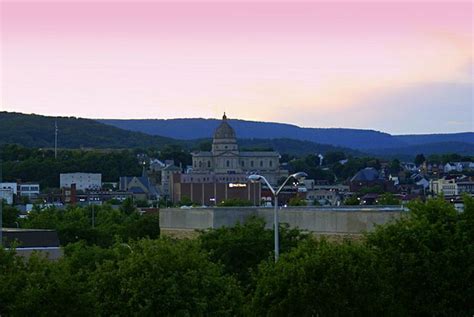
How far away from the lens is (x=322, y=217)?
62812mm

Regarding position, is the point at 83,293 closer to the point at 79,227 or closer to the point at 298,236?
the point at 298,236

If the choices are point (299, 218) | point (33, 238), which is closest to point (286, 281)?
point (299, 218)

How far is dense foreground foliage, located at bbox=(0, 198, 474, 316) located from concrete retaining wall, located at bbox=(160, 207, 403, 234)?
6.84m

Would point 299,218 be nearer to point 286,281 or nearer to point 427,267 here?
point 427,267

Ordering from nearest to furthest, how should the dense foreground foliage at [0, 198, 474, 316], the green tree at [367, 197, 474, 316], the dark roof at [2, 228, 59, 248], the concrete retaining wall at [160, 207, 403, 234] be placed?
the dense foreground foliage at [0, 198, 474, 316]
the green tree at [367, 197, 474, 316]
the concrete retaining wall at [160, 207, 403, 234]
the dark roof at [2, 228, 59, 248]

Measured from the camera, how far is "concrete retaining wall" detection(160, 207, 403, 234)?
198 feet

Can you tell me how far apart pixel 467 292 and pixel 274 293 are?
7104 mm

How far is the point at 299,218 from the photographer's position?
64.4 metres

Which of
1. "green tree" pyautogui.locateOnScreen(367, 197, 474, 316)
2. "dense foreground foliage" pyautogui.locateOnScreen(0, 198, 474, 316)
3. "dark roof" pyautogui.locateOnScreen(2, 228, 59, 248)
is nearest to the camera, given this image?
"dense foreground foliage" pyautogui.locateOnScreen(0, 198, 474, 316)

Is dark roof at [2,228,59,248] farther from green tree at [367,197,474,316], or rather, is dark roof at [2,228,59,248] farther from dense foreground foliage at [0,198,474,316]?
green tree at [367,197,474,316]

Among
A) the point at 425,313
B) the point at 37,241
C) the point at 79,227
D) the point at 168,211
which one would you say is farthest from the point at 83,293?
the point at 79,227

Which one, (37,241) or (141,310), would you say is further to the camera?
(37,241)

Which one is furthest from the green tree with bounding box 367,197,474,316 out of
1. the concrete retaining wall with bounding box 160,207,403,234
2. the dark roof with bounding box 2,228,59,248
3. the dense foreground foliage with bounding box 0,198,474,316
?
the dark roof with bounding box 2,228,59,248

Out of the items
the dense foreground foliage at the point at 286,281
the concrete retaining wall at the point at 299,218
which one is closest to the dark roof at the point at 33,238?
the concrete retaining wall at the point at 299,218
